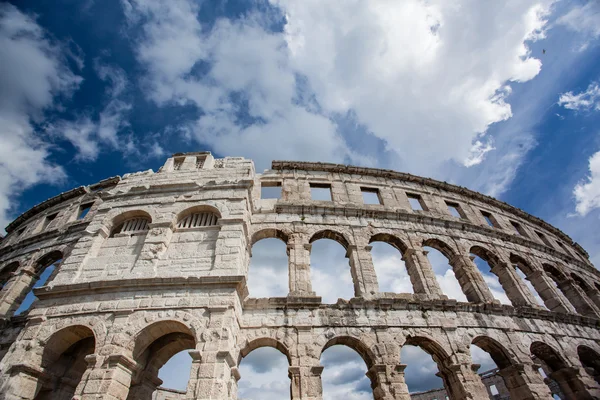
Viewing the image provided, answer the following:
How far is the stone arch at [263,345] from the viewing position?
8579mm

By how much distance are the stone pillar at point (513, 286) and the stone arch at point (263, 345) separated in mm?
9177

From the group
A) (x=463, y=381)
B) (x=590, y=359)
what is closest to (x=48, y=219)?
(x=463, y=381)

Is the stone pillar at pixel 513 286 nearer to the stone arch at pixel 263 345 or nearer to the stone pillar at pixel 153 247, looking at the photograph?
the stone arch at pixel 263 345

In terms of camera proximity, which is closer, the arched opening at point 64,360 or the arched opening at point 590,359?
the arched opening at point 64,360

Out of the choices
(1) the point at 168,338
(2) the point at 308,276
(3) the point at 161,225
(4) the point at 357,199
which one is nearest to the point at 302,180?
(4) the point at 357,199

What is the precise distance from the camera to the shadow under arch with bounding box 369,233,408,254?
39.8 feet

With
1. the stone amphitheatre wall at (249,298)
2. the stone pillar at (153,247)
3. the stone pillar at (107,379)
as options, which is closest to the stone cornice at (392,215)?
the stone amphitheatre wall at (249,298)

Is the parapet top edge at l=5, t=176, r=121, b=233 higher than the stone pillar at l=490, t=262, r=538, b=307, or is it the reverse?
the parapet top edge at l=5, t=176, r=121, b=233

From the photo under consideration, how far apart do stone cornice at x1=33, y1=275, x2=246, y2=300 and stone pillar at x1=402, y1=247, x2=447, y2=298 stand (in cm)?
649

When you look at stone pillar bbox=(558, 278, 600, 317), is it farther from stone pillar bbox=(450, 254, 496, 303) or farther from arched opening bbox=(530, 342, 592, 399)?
stone pillar bbox=(450, 254, 496, 303)

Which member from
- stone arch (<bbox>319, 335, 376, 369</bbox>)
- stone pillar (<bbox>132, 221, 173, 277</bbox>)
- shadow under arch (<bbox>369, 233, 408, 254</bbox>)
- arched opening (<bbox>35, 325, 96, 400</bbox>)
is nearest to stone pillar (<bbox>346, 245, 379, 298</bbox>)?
shadow under arch (<bbox>369, 233, 408, 254</bbox>)

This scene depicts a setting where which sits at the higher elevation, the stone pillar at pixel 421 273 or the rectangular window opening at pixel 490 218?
the rectangular window opening at pixel 490 218

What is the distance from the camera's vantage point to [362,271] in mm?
10648

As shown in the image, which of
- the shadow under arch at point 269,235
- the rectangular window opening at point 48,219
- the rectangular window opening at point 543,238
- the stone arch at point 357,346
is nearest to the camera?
the stone arch at point 357,346
